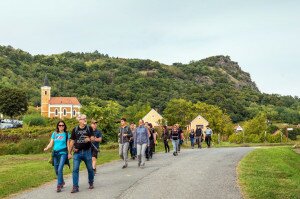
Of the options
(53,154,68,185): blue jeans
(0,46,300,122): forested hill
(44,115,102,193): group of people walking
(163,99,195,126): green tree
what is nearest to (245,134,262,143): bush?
(163,99,195,126): green tree

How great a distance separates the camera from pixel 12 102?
97375 millimetres

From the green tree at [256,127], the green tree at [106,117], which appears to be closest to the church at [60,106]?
the green tree at [256,127]

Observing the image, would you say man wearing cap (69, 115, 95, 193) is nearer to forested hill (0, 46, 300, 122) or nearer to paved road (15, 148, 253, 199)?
paved road (15, 148, 253, 199)

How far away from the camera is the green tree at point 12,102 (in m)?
97.4

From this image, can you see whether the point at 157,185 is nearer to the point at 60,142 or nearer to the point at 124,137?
the point at 60,142

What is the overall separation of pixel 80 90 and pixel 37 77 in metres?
23.0

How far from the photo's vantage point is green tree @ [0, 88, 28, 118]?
97438 mm

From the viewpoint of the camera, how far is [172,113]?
3447 inches

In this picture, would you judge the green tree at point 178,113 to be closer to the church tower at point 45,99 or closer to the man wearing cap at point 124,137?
the church tower at point 45,99

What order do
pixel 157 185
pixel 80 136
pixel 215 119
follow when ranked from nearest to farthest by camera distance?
1. pixel 80 136
2. pixel 157 185
3. pixel 215 119

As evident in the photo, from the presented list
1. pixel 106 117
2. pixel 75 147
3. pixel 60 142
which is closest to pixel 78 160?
pixel 75 147

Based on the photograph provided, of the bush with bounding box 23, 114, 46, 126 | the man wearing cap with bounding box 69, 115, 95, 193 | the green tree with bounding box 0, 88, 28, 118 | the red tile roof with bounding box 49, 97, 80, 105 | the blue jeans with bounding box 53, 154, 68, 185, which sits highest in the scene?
the red tile roof with bounding box 49, 97, 80, 105

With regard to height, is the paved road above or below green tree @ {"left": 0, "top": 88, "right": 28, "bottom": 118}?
below

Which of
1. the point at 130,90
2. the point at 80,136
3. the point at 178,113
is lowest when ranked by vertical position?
the point at 80,136
